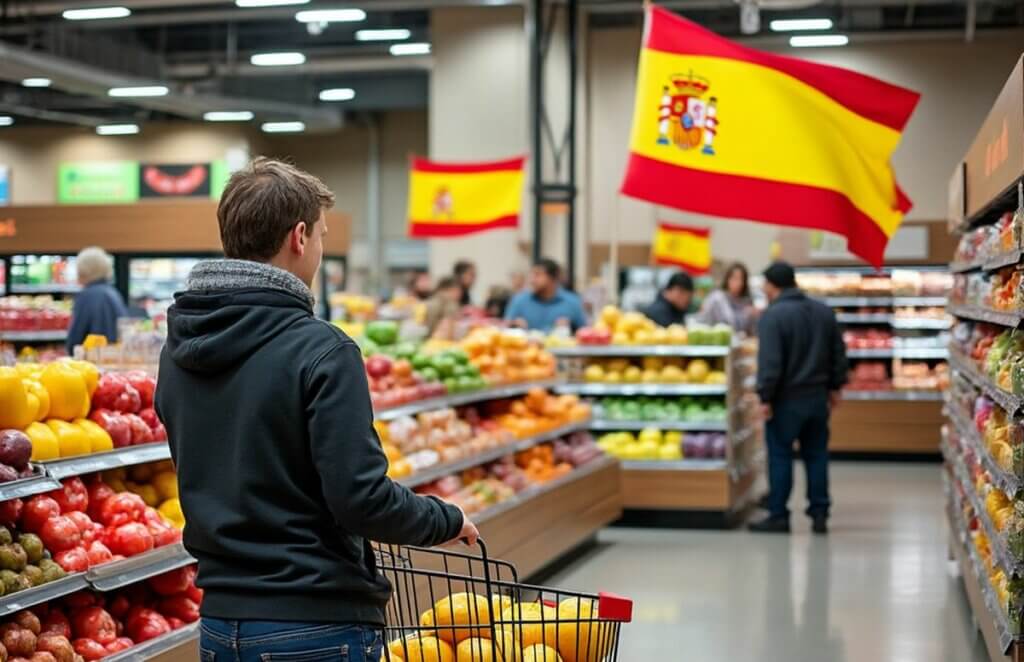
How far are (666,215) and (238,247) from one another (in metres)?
17.7

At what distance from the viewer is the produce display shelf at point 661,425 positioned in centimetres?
984

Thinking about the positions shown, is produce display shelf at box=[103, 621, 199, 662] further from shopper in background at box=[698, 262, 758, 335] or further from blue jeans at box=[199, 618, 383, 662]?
shopper in background at box=[698, 262, 758, 335]

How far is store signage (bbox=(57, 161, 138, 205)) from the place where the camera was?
2256 cm

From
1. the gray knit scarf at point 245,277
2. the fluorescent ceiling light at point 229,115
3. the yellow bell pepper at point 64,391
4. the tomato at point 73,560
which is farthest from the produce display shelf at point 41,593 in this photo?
the fluorescent ceiling light at point 229,115

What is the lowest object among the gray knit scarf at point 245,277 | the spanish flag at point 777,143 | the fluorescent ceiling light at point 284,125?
the gray knit scarf at point 245,277

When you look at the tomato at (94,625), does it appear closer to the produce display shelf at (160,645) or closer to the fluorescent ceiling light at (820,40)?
the produce display shelf at (160,645)

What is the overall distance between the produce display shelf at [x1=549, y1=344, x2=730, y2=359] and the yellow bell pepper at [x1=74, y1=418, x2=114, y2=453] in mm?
6117

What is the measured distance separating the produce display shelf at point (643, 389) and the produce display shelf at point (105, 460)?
5586 millimetres

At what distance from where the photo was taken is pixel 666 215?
65.3 feet

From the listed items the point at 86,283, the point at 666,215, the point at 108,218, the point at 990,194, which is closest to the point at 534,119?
the point at 666,215

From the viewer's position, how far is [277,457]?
2375 millimetres

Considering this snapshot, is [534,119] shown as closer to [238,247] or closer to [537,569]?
[537,569]

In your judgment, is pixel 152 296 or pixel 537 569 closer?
pixel 537 569

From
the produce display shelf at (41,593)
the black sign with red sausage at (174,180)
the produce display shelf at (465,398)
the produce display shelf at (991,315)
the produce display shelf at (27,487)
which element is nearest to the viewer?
the produce display shelf at (41,593)
